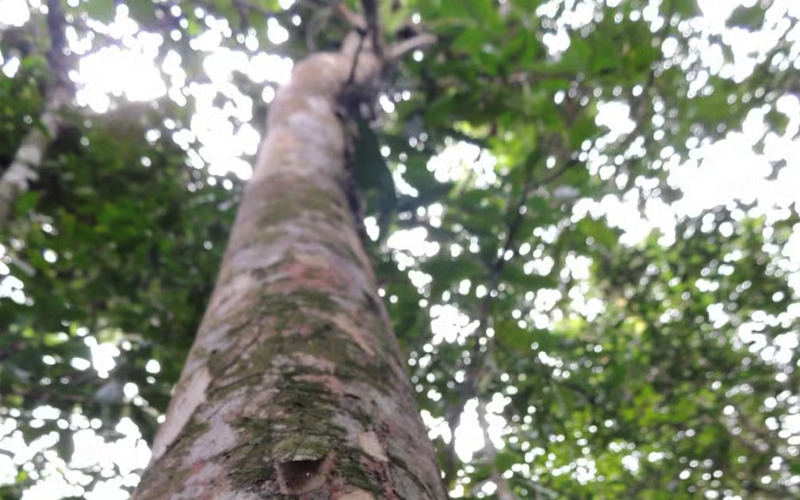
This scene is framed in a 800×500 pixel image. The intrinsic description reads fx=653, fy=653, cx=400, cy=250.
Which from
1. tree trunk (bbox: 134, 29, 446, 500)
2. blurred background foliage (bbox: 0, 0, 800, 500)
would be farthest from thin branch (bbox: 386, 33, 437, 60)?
tree trunk (bbox: 134, 29, 446, 500)

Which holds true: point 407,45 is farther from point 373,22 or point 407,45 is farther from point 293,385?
point 293,385

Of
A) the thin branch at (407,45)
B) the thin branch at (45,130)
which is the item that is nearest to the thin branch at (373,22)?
the thin branch at (407,45)

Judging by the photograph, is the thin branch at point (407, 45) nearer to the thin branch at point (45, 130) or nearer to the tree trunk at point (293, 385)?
the thin branch at point (45, 130)

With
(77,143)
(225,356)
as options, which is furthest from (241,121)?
(225,356)

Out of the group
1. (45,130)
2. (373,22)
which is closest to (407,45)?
(373,22)

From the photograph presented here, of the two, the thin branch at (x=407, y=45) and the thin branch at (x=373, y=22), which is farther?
the thin branch at (x=407, y=45)

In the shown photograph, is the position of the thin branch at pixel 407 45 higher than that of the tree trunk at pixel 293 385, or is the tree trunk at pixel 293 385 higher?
the thin branch at pixel 407 45

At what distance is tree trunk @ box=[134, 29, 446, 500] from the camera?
0.56m

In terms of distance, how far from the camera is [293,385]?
713mm

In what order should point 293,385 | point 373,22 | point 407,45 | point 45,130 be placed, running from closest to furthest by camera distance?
1. point 293,385
2. point 373,22
3. point 45,130
4. point 407,45

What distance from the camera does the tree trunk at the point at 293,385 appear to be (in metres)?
0.56

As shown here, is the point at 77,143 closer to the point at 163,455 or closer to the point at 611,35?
the point at 611,35

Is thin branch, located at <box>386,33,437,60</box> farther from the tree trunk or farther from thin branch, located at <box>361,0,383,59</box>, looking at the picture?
the tree trunk

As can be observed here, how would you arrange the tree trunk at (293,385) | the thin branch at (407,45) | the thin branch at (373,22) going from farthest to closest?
the thin branch at (407,45), the thin branch at (373,22), the tree trunk at (293,385)
